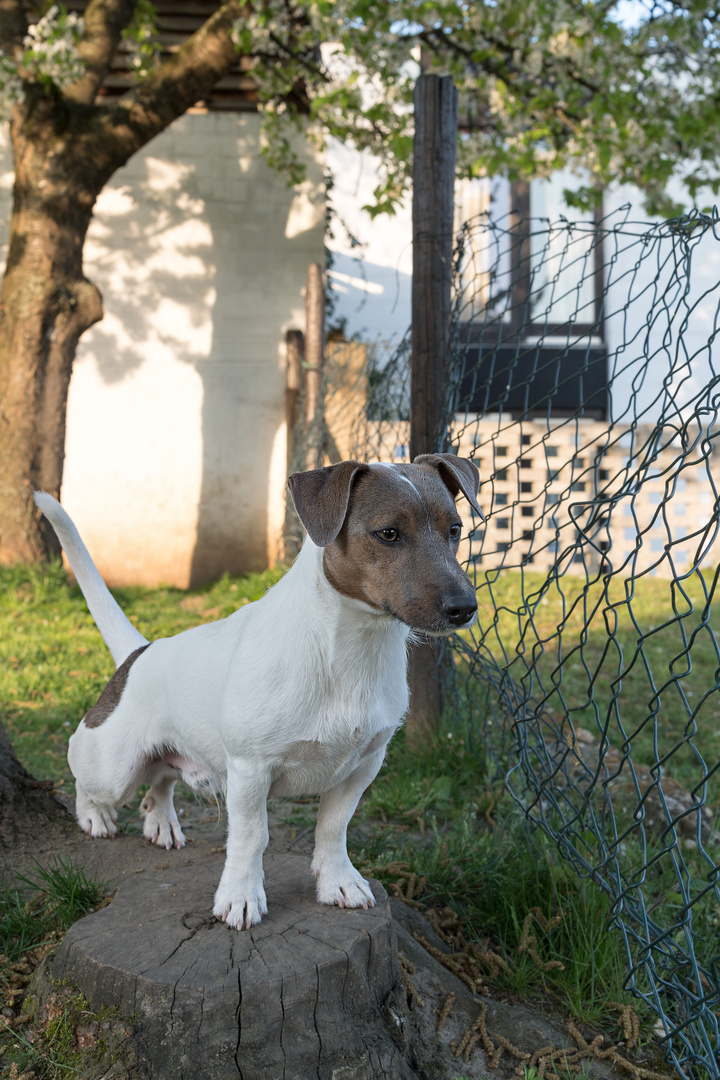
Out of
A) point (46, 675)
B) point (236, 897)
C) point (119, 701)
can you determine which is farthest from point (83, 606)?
point (236, 897)

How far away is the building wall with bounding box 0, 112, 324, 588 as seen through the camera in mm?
8961

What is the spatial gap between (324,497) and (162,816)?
150 cm

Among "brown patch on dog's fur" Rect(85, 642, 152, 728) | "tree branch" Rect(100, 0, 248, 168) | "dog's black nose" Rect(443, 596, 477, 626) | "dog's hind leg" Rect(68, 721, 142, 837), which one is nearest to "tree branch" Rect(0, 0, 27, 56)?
"tree branch" Rect(100, 0, 248, 168)

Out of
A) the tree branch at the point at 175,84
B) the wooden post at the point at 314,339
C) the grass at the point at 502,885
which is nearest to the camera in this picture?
the grass at the point at 502,885

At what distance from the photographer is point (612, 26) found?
6.57m

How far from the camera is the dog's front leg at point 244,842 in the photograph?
2.11 metres

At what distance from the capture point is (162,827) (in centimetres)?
283

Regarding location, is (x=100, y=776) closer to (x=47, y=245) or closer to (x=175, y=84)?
(x=47, y=245)

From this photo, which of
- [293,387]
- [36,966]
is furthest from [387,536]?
[293,387]

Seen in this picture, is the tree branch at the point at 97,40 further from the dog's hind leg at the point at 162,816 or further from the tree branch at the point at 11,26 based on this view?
the dog's hind leg at the point at 162,816

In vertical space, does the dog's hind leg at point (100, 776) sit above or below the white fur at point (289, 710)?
below

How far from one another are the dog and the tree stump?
0.11 m

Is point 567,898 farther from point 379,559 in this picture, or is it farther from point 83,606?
point 83,606

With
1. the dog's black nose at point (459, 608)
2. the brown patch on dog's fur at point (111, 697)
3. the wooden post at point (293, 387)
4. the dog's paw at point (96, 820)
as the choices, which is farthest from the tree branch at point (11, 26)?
the dog's black nose at point (459, 608)
